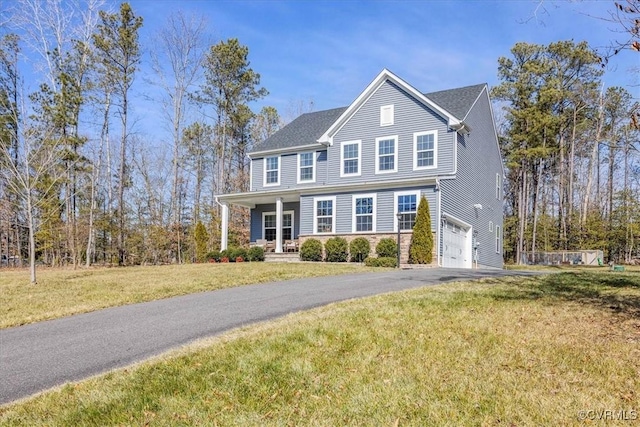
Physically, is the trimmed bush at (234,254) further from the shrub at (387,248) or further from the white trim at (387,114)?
the white trim at (387,114)

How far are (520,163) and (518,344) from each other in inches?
1328

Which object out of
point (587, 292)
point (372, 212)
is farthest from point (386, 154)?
point (587, 292)

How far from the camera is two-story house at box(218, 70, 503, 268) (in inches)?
771

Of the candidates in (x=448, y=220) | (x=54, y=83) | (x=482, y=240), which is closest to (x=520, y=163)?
(x=482, y=240)

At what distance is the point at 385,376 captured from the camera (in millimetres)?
4074

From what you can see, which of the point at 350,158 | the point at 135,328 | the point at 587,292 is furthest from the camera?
the point at 350,158

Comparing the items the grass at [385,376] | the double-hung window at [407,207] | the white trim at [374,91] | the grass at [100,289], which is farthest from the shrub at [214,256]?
the grass at [385,376]

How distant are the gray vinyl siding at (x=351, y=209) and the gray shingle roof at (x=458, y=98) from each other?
13.0 feet

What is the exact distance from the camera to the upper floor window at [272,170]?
80.5 ft

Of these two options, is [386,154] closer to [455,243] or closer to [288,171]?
[455,243]

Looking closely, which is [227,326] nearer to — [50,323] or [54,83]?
[50,323]

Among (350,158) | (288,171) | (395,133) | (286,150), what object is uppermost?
(395,133)

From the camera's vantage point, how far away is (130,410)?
3840mm

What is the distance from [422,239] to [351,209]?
13.0 ft
